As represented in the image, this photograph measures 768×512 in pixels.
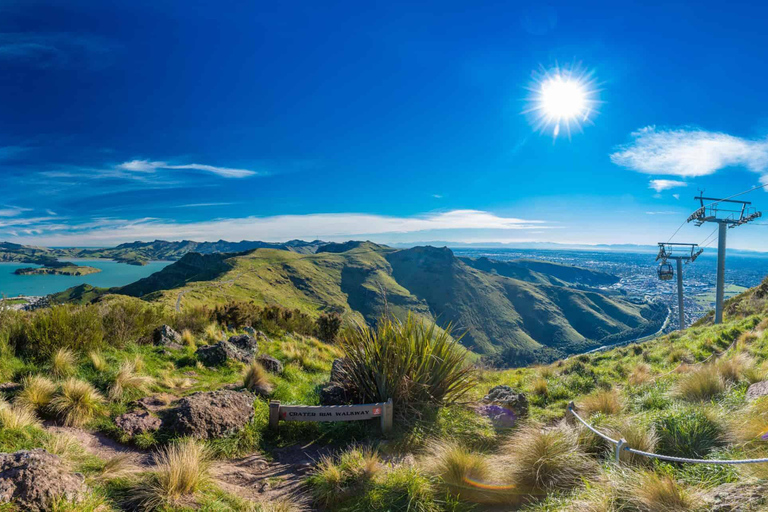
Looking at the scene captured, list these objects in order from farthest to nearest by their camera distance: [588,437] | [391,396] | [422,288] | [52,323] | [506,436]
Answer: [422,288] → [52,323] → [391,396] → [506,436] → [588,437]

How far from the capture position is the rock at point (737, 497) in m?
2.30

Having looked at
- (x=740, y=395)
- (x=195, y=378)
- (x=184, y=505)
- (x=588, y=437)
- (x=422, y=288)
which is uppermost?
(x=740, y=395)

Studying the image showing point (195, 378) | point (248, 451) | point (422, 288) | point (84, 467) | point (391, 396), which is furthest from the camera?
point (422, 288)

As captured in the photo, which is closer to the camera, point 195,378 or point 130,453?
point 130,453

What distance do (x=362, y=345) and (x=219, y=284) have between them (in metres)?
97.3

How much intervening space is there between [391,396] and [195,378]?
185 inches

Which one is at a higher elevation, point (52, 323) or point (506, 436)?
point (52, 323)

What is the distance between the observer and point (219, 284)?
302 ft

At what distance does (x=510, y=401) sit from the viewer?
6.14 m

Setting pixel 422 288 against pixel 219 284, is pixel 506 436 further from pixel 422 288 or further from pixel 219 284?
pixel 422 288

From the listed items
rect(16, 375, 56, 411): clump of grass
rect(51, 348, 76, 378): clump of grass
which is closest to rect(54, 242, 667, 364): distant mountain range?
rect(51, 348, 76, 378): clump of grass

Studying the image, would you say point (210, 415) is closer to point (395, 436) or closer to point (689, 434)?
point (395, 436)

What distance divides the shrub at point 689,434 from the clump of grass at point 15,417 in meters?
7.11

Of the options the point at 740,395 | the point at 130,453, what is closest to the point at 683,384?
the point at 740,395
